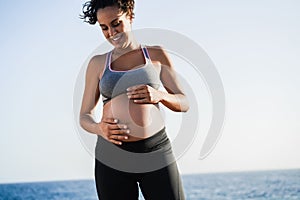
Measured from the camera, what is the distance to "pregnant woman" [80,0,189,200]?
7.95ft

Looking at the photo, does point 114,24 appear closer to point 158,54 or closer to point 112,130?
point 158,54

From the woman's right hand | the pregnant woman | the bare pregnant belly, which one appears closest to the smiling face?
the pregnant woman

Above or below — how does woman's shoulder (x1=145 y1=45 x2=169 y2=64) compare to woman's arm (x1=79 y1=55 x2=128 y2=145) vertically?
above

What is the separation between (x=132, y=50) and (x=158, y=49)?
114 mm

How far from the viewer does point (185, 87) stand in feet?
8.53

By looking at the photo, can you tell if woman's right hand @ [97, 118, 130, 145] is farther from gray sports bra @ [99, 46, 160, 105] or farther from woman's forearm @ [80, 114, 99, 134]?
gray sports bra @ [99, 46, 160, 105]

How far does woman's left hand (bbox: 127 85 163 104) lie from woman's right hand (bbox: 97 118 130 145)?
122 mm

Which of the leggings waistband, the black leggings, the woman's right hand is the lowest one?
the black leggings

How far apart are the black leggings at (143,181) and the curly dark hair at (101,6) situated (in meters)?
0.54

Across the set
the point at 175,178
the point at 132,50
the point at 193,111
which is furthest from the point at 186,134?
the point at 132,50

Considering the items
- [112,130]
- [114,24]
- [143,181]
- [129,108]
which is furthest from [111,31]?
[143,181]

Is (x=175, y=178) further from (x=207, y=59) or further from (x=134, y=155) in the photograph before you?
(x=207, y=59)

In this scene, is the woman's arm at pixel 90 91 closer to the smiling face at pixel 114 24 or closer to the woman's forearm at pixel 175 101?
the smiling face at pixel 114 24

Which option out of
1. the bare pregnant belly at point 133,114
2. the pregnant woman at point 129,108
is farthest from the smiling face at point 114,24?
the bare pregnant belly at point 133,114
